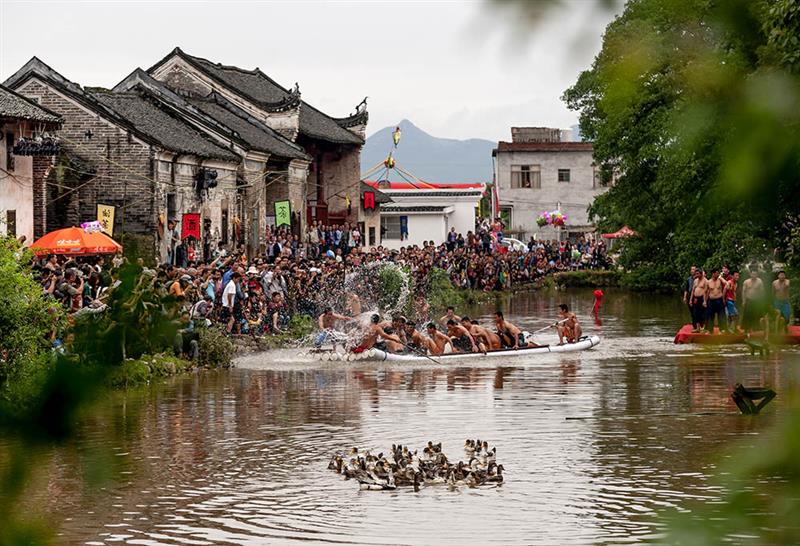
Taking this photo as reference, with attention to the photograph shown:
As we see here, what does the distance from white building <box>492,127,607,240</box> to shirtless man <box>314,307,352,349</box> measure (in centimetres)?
6383

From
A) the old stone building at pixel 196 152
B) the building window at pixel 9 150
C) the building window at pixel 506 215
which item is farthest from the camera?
the building window at pixel 506 215

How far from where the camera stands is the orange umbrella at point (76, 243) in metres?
31.0

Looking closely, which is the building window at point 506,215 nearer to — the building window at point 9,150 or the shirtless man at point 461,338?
the building window at point 9,150

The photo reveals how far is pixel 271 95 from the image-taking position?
221 ft

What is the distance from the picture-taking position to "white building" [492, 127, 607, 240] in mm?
100125

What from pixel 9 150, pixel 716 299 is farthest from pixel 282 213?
pixel 716 299

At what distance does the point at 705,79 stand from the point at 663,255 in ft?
188

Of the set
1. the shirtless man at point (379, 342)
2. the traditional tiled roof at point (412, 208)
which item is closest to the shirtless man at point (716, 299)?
the shirtless man at point (379, 342)

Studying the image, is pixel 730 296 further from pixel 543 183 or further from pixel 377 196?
pixel 543 183

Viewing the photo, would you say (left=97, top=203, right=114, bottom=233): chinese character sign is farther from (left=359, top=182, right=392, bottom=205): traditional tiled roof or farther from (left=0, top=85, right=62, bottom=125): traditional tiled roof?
(left=359, top=182, right=392, bottom=205): traditional tiled roof

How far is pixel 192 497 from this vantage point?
A: 16.5m

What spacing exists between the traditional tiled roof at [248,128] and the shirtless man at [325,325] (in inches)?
742

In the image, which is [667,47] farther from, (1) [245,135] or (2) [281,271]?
(1) [245,135]

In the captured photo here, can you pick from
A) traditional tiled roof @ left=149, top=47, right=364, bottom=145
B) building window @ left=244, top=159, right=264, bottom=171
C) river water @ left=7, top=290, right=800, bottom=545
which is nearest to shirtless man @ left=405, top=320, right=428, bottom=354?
river water @ left=7, top=290, right=800, bottom=545
